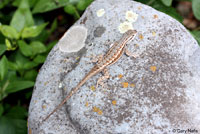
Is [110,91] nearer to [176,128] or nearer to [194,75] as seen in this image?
[176,128]

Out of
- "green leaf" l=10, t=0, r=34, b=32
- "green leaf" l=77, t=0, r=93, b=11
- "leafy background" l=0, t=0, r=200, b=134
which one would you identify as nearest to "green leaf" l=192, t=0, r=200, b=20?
"leafy background" l=0, t=0, r=200, b=134

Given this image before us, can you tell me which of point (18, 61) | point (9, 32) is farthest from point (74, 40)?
point (9, 32)

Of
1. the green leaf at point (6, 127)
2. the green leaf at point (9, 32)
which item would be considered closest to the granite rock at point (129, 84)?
the green leaf at point (6, 127)

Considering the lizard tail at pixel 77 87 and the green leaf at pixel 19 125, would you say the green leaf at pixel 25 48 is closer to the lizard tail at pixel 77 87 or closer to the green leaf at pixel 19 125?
the green leaf at pixel 19 125

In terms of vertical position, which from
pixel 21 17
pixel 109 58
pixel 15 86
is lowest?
pixel 15 86

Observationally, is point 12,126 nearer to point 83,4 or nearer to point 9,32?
A: point 9,32
